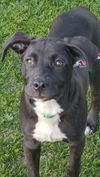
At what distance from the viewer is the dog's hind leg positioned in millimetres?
4789

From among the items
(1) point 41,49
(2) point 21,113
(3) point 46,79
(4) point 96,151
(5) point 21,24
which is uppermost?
(5) point 21,24

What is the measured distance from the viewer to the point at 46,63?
3.56m

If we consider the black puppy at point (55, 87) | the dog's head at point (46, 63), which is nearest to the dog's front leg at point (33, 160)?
the black puppy at point (55, 87)

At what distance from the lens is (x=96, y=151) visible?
16.1 feet

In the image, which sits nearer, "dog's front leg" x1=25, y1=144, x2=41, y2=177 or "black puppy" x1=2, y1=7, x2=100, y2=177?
"black puppy" x1=2, y1=7, x2=100, y2=177

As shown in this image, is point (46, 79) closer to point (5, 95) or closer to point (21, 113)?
point (21, 113)

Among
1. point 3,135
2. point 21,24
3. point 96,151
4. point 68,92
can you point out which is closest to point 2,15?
point 21,24

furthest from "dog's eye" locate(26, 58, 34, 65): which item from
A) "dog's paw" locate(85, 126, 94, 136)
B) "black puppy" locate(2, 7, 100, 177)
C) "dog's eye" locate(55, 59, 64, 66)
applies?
"dog's paw" locate(85, 126, 94, 136)

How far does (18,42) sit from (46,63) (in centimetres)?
39

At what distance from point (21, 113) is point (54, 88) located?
664mm

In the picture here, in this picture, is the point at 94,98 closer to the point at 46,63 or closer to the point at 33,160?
the point at 33,160

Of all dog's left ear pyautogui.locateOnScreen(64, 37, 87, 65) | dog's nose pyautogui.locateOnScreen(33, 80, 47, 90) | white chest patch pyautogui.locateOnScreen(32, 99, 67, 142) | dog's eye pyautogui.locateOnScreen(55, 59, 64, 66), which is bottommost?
white chest patch pyautogui.locateOnScreen(32, 99, 67, 142)

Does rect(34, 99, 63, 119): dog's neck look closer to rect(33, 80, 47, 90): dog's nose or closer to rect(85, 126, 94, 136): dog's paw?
rect(33, 80, 47, 90): dog's nose

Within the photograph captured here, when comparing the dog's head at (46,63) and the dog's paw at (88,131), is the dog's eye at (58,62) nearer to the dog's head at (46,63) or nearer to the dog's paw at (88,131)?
the dog's head at (46,63)
